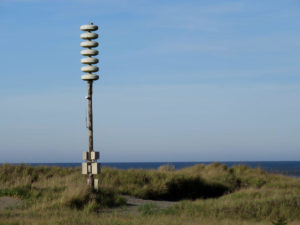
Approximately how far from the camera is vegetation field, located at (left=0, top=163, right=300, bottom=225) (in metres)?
13.7

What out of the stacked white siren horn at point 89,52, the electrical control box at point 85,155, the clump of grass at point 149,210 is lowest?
the clump of grass at point 149,210

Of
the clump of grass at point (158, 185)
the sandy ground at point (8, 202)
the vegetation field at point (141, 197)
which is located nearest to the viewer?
the vegetation field at point (141, 197)

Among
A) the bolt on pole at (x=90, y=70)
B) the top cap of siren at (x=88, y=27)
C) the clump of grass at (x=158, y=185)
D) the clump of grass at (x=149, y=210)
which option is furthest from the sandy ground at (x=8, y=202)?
the top cap of siren at (x=88, y=27)

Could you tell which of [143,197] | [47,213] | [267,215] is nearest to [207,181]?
[143,197]

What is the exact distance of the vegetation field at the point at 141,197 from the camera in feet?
44.9

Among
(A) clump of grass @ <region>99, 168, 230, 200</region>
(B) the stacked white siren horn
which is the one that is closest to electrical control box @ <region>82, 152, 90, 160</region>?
(B) the stacked white siren horn

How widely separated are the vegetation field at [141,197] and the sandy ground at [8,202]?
0.76ft

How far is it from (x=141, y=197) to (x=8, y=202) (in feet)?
20.0

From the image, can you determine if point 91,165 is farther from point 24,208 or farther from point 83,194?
point 24,208

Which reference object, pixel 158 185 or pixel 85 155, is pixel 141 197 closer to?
pixel 158 185

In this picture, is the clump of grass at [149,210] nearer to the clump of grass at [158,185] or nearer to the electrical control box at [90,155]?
the electrical control box at [90,155]

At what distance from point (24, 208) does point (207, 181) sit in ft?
41.8

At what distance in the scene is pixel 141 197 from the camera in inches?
879

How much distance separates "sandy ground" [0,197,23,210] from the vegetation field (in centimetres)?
23
